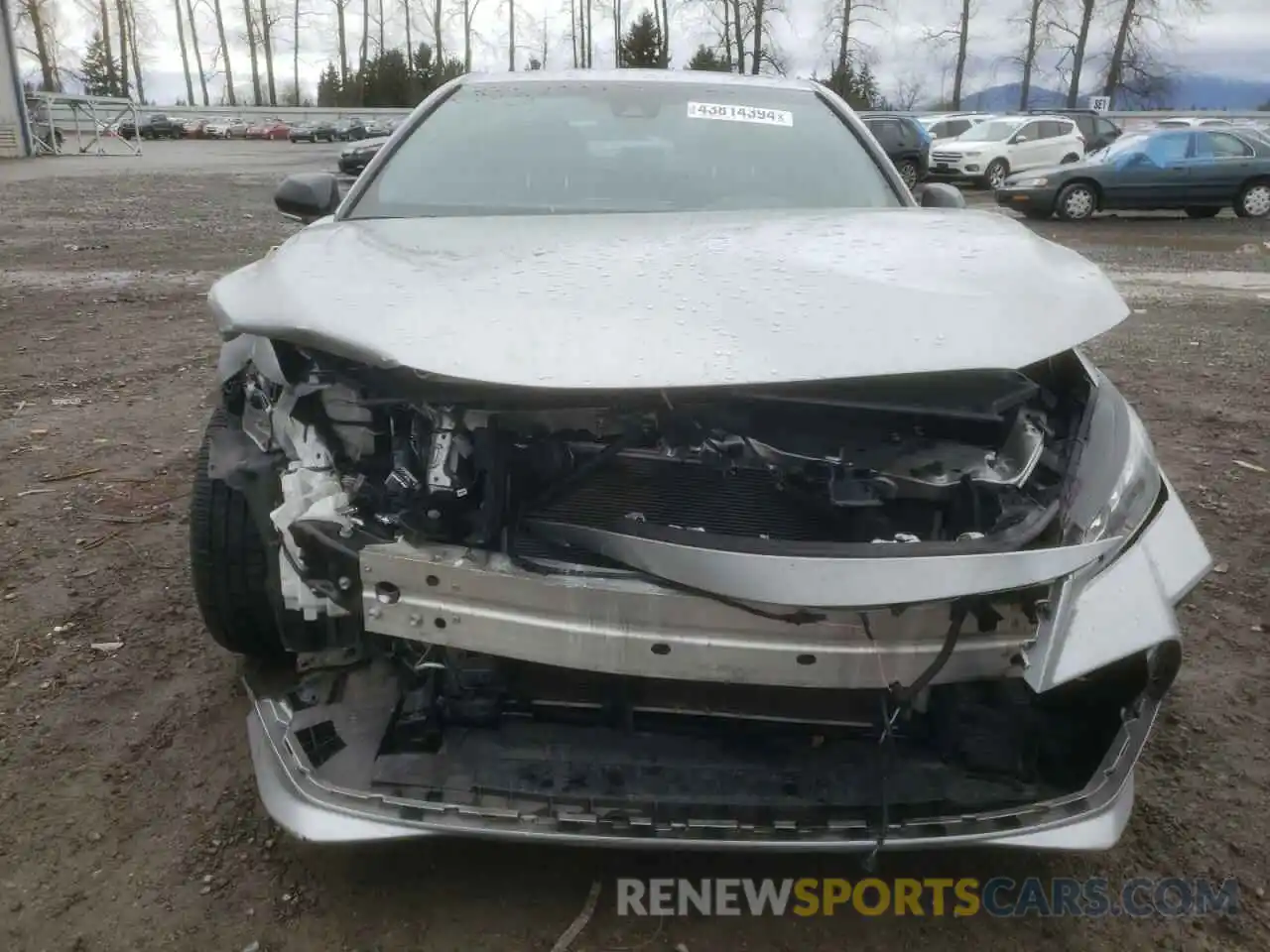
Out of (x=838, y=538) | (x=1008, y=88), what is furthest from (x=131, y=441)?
(x=1008, y=88)

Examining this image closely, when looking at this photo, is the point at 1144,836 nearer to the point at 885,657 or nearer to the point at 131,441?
the point at 885,657

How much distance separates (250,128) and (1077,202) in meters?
43.8

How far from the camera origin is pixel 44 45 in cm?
5197

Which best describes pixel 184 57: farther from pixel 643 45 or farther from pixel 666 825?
pixel 666 825

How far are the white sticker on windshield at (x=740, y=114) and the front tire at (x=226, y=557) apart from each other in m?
1.85

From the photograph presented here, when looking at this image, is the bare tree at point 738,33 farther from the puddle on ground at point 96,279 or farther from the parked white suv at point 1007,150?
the puddle on ground at point 96,279

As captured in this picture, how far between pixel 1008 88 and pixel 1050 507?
53.3 metres

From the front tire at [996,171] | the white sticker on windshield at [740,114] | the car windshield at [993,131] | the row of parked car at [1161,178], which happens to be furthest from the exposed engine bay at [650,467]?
the car windshield at [993,131]

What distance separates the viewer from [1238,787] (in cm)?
223

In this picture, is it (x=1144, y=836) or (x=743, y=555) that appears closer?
(x=743, y=555)

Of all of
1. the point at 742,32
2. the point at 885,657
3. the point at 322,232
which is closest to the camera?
the point at 885,657

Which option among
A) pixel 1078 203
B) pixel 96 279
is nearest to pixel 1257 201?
pixel 1078 203

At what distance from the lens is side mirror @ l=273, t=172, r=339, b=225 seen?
3.21 m

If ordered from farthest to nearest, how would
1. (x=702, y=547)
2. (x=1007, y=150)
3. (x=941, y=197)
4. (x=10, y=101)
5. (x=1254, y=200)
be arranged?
(x=10, y=101) → (x=1007, y=150) → (x=1254, y=200) → (x=941, y=197) → (x=702, y=547)
